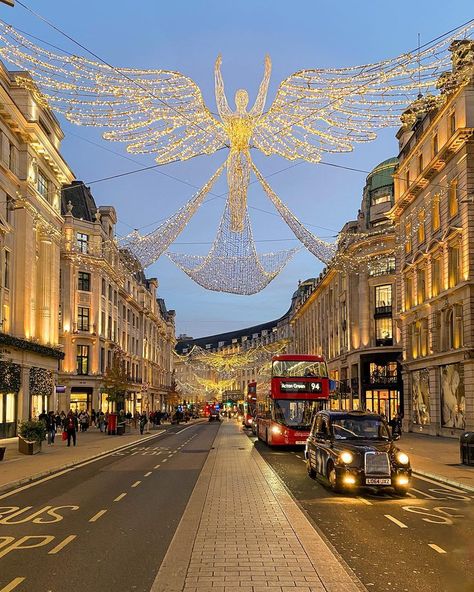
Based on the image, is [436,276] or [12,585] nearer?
[12,585]

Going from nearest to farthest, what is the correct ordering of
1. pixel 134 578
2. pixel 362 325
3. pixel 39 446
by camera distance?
pixel 134 578 < pixel 39 446 < pixel 362 325

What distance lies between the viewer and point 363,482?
16172 millimetres

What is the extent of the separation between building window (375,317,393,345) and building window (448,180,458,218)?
26.9 meters

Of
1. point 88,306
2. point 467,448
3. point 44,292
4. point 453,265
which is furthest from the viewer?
point 88,306

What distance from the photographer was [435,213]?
151 ft

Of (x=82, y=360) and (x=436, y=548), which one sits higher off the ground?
(x=82, y=360)

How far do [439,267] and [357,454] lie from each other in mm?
30641

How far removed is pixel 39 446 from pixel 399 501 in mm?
20030

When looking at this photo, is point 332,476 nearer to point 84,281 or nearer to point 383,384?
point 383,384

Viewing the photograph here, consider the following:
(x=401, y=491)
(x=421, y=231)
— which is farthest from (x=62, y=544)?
(x=421, y=231)

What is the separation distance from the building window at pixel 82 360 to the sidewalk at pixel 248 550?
56.1 metres

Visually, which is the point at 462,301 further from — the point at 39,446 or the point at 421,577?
the point at 421,577

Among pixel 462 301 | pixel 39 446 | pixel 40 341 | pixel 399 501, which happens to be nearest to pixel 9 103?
pixel 40 341

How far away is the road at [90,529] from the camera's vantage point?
8.96 metres
